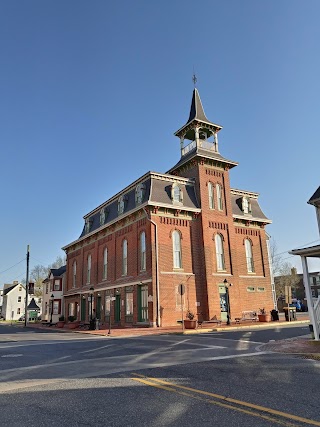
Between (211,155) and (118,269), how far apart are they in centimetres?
1397

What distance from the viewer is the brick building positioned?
28.2 metres

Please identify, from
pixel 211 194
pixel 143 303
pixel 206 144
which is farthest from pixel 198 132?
pixel 143 303

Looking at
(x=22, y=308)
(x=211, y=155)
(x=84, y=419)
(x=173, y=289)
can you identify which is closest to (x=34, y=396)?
(x=84, y=419)

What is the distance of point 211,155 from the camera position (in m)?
33.3

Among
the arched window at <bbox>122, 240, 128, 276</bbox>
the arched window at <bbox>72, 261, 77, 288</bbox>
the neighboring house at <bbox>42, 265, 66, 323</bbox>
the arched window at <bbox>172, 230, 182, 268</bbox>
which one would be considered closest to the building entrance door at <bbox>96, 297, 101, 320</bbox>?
the arched window at <bbox>122, 240, 128, 276</bbox>

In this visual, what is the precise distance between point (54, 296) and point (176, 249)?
2555 centimetres

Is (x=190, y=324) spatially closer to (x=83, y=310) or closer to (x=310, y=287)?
(x=310, y=287)

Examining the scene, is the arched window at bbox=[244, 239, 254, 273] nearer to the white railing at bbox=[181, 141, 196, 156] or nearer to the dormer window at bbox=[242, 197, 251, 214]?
the dormer window at bbox=[242, 197, 251, 214]

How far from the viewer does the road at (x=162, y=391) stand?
15.9 ft

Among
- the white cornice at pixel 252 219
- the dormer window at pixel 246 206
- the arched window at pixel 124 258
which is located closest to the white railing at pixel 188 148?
the dormer window at pixel 246 206

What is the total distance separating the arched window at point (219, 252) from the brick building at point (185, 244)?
0.09m

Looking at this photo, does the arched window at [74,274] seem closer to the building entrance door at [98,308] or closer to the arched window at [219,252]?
the building entrance door at [98,308]

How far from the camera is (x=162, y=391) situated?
634 cm

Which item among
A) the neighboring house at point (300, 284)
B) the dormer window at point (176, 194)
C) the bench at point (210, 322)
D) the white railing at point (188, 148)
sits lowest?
the bench at point (210, 322)
